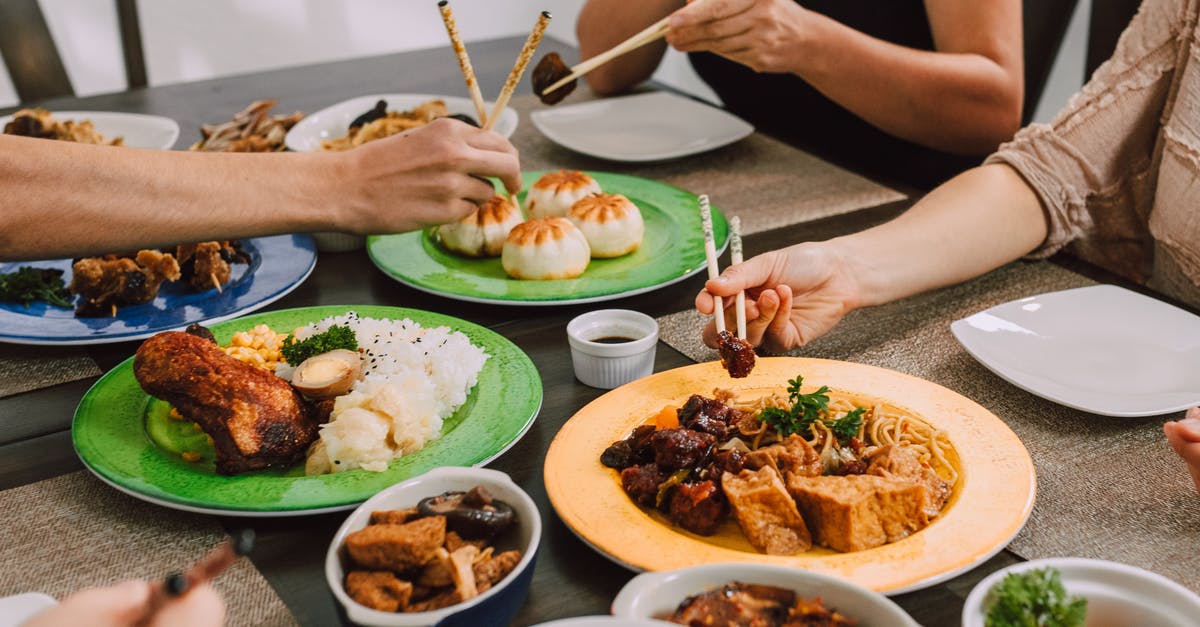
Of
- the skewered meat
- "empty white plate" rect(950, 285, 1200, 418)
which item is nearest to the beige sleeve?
"empty white plate" rect(950, 285, 1200, 418)

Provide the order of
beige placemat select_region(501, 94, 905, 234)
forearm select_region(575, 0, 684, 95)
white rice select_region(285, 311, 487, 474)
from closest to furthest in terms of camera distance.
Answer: white rice select_region(285, 311, 487, 474) < beige placemat select_region(501, 94, 905, 234) < forearm select_region(575, 0, 684, 95)

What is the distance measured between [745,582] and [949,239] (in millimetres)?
1163

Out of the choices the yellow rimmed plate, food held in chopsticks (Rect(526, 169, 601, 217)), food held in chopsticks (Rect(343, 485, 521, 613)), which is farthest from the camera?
food held in chopsticks (Rect(526, 169, 601, 217))

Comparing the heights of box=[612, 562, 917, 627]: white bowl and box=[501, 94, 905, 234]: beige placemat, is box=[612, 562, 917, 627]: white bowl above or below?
above

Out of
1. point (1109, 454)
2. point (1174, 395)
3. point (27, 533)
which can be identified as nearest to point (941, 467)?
point (1109, 454)

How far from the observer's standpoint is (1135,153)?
2037 mm

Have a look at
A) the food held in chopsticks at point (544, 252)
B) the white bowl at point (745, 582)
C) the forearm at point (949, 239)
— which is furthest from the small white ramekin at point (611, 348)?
the white bowl at point (745, 582)

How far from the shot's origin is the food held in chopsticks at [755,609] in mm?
900

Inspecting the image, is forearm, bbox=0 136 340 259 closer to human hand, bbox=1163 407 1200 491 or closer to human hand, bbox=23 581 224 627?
human hand, bbox=23 581 224 627

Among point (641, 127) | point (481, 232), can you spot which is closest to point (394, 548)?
point (481, 232)

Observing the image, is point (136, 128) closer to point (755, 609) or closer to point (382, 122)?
point (382, 122)

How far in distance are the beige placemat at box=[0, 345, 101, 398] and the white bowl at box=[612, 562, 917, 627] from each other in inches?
46.8

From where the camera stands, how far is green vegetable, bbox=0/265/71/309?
5.99 feet

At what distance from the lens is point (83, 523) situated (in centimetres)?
128
